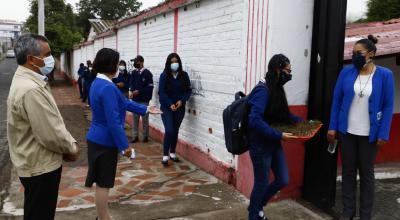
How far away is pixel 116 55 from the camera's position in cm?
397

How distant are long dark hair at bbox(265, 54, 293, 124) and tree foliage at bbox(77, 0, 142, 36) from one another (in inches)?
2301

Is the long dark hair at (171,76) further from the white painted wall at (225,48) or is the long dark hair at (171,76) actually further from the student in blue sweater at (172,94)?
the white painted wall at (225,48)

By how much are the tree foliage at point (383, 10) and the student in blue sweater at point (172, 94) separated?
2120 cm

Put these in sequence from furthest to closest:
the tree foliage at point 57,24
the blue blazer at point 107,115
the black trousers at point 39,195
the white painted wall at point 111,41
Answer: the tree foliage at point 57,24, the white painted wall at point 111,41, the blue blazer at point 107,115, the black trousers at point 39,195

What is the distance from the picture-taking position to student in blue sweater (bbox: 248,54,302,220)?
3.99 metres

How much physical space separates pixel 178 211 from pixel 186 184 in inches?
42.6

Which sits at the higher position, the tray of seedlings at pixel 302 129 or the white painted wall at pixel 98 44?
the white painted wall at pixel 98 44

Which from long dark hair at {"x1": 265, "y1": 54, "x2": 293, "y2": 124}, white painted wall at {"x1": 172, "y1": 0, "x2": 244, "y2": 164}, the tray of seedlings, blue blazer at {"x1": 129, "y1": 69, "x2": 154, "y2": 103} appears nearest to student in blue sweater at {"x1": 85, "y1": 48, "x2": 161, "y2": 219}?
long dark hair at {"x1": 265, "y1": 54, "x2": 293, "y2": 124}

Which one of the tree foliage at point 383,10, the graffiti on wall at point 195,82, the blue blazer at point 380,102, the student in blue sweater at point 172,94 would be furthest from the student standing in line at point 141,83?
the tree foliage at point 383,10

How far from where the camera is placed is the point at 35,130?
2957mm

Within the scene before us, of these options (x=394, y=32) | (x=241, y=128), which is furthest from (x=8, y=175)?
(x=394, y=32)

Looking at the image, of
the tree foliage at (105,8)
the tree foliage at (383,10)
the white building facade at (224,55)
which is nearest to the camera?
the white building facade at (224,55)

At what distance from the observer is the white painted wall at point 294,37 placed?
4.79m

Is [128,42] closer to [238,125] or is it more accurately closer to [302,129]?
[238,125]
